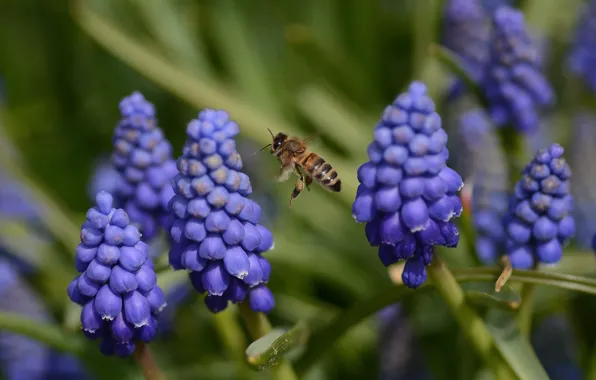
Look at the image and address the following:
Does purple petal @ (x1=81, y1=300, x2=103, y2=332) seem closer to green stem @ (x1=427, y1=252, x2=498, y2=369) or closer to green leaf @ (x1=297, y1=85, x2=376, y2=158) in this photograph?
green stem @ (x1=427, y1=252, x2=498, y2=369)

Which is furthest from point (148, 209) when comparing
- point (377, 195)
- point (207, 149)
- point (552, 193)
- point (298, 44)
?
point (298, 44)

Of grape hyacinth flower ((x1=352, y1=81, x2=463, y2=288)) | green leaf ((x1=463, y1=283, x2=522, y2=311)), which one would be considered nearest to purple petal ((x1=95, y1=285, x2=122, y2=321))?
grape hyacinth flower ((x1=352, y1=81, x2=463, y2=288))

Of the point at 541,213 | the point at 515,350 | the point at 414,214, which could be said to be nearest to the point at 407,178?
the point at 414,214

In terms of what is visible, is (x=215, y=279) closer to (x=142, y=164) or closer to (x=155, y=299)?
(x=155, y=299)

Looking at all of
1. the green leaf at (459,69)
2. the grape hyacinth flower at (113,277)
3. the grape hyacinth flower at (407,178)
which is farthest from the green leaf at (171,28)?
the grape hyacinth flower at (407,178)

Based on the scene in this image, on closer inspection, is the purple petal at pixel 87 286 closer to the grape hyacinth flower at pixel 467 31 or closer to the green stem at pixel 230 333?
the green stem at pixel 230 333
